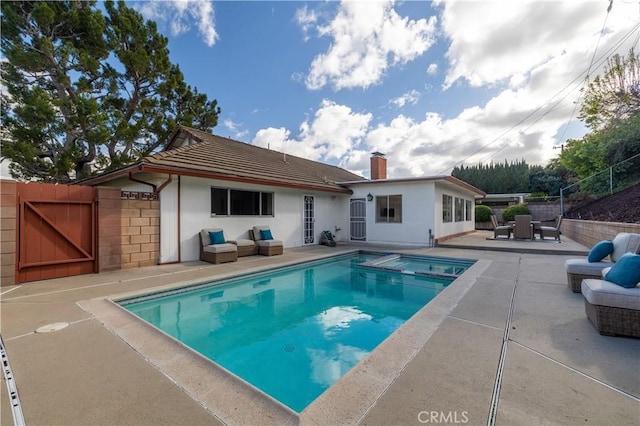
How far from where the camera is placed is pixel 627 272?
3129mm

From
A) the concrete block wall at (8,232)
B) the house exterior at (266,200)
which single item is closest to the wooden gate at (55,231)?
the concrete block wall at (8,232)

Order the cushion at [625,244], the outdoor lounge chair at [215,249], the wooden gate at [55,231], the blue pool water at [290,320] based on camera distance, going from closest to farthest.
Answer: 1. the blue pool water at [290,320]
2. the cushion at [625,244]
3. the wooden gate at [55,231]
4. the outdoor lounge chair at [215,249]

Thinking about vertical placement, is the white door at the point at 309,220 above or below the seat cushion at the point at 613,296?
above

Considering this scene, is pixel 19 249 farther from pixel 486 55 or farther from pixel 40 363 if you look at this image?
pixel 486 55

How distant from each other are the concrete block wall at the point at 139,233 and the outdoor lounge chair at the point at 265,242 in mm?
3098

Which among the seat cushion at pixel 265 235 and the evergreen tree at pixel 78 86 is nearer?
the seat cushion at pixel 265 235

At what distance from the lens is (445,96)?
566 inches

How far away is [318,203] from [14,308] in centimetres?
1011

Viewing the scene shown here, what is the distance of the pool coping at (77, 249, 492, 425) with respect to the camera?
6.41 ft

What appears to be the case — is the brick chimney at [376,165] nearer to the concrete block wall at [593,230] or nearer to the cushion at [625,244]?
the concrete block wall at [593,230]

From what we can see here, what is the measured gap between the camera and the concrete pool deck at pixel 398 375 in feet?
6.39

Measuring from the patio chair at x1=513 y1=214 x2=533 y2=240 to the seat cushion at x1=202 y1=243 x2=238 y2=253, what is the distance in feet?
38.6

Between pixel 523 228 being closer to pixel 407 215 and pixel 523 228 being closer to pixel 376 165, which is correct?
pixel 407 215

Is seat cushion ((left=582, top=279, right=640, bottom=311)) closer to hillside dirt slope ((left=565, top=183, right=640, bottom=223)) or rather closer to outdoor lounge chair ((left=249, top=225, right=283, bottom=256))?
hillside dirt slope ((left=565, top=183, right=640, bottom=223))
